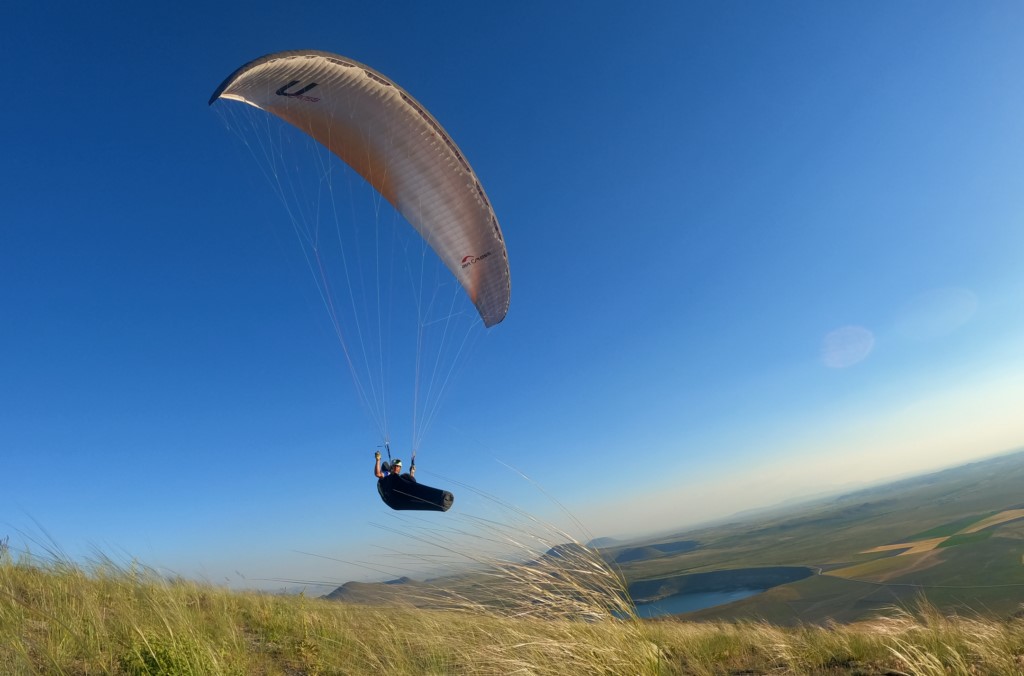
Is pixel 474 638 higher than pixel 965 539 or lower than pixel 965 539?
higher

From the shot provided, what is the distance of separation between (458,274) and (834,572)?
77586mm

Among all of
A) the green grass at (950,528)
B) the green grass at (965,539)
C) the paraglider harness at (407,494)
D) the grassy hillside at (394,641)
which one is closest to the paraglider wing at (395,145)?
the paraglider harness at (407,494)

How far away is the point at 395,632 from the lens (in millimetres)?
4297

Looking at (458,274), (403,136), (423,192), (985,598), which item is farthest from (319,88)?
(985,598)

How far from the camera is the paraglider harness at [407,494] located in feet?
29.5

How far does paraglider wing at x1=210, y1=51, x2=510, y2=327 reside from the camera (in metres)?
9.46

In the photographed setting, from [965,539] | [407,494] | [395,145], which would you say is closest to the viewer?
[407,494]

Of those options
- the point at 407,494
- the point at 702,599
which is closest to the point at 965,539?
the point at 702,599

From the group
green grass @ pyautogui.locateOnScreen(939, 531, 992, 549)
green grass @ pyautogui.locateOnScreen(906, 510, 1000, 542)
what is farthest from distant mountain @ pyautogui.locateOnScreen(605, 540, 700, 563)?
green grass @ pyautogui.locateOnScreen(939, 531, 992, 549)

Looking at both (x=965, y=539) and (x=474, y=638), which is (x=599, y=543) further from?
(x=965, y=539)

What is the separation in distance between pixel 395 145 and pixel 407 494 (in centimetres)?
784

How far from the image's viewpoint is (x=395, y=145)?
443 inches

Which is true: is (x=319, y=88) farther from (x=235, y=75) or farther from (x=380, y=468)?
(x=380, y=468)

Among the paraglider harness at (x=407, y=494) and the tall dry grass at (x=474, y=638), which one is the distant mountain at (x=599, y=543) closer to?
the tall dry grass at (x=474, y=638)
